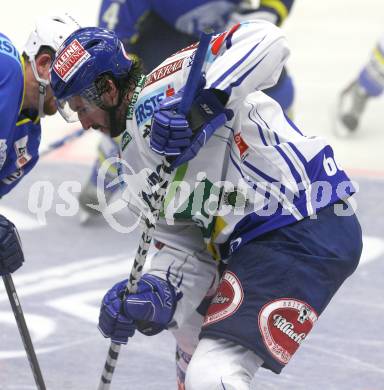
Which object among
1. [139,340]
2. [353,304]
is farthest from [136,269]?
[353,304]

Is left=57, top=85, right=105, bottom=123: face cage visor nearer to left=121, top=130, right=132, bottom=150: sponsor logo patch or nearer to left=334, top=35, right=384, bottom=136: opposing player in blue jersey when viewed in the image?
left=121, top=130, right=132, bottom=150: sponsor logo patch

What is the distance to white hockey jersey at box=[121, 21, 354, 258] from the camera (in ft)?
11.3

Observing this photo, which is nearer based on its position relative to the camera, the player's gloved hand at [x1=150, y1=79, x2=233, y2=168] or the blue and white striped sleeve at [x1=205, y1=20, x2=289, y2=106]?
the player's gloved hand at [x1=150, y1=79, x2=233, y2=168]

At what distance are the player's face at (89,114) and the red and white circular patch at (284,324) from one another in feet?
2.41

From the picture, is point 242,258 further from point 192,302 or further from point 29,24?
point 29,24

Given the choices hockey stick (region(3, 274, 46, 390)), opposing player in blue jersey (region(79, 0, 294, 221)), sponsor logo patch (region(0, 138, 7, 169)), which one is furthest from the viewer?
opposing player in blue jersey (region(79, 0, 294, 221))

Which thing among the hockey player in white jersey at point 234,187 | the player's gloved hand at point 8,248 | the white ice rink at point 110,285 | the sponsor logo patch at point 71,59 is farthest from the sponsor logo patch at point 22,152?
the white ice rink at point 110,285

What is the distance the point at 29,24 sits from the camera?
10.4 metres

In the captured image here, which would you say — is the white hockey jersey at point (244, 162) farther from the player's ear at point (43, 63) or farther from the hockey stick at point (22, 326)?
the hockey stick at point (22, 326)

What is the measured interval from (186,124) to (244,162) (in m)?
0.33

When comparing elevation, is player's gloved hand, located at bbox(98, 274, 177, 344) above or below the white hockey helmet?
below

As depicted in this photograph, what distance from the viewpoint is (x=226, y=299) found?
347cm

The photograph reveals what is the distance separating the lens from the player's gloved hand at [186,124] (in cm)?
324

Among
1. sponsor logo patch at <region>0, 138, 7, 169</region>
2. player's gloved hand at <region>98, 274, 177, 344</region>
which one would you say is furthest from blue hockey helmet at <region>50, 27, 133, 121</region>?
player's gloved hand at <region>98, 274, 177, 344</region>
